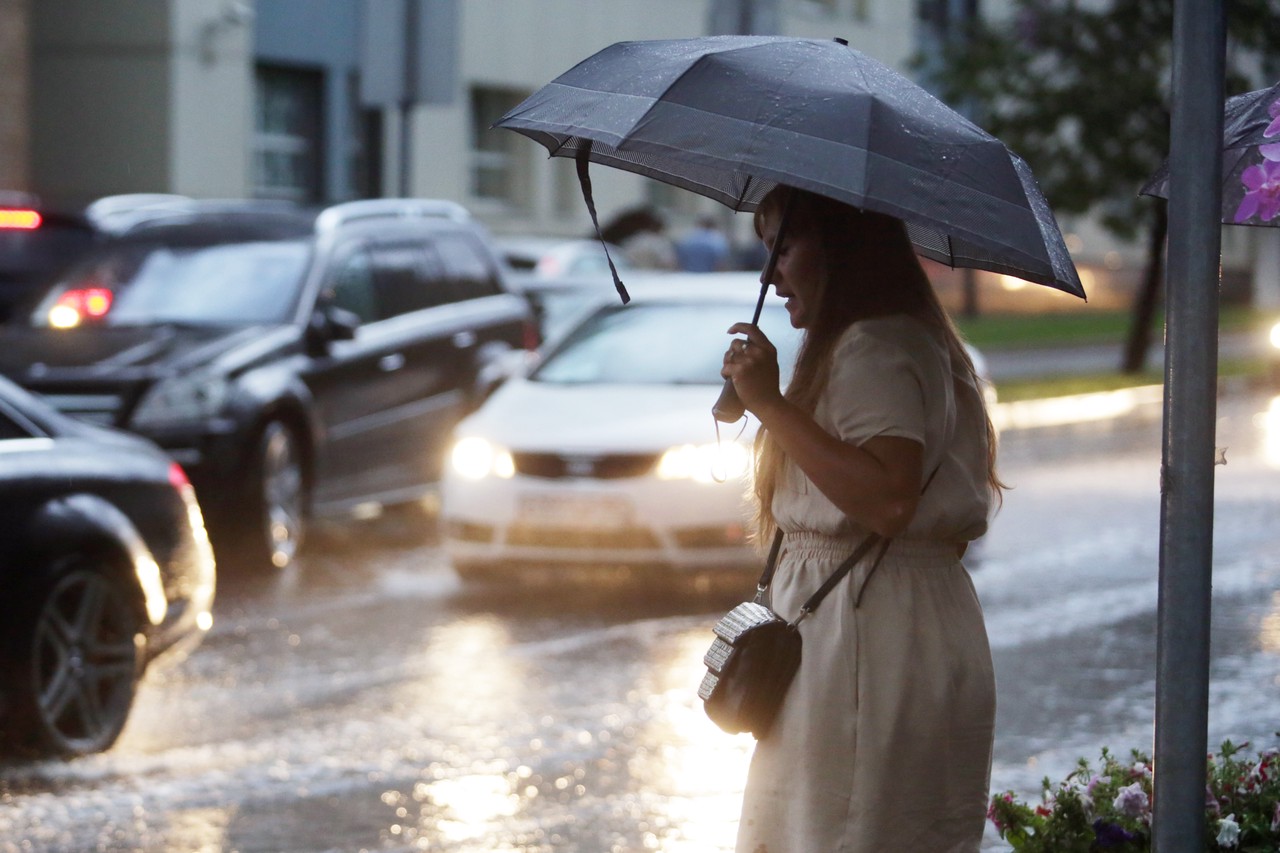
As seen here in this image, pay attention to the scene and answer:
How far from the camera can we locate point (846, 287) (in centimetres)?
354

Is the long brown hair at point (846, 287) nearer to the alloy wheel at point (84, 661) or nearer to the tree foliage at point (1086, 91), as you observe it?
the alloy wheel at point (84, 661)

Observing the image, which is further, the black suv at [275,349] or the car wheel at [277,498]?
the car wheel at [277,498]

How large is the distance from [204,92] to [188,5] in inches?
40.4

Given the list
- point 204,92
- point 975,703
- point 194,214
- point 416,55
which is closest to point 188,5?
point 204,92

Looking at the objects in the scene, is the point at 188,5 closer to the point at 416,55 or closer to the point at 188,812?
the point at 416,55

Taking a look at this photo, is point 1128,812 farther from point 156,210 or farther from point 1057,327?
point 1057,327

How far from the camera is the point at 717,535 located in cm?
1023

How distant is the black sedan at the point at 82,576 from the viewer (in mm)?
6914

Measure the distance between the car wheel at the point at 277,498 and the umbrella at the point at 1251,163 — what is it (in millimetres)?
7640

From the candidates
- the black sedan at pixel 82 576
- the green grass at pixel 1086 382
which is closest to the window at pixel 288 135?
the green grass at pixel 1086 382

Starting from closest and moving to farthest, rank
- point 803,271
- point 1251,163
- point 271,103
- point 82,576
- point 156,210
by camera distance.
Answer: point 803,271
point 1251,163
point 82,576
point 156,210
point 271,103

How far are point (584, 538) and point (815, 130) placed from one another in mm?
6894

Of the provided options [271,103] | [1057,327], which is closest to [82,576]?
[271,103]

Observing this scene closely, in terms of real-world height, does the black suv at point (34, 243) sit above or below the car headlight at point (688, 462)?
above
